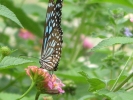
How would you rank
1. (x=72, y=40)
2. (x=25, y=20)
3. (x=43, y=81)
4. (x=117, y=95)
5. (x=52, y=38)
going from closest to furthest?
1. (x=117, y=95)
2. (x=43, y=81)
3. (x=52, y=38)
4. (x=25, y=20)
5. (x=72, y=40)

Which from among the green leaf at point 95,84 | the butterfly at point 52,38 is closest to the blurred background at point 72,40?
the butterfly at point 52,38

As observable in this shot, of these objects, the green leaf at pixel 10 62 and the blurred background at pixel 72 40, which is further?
the blurred background at pixel 72 40

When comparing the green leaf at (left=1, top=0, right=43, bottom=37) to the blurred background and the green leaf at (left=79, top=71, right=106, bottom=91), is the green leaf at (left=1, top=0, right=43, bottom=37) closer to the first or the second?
the blurred background

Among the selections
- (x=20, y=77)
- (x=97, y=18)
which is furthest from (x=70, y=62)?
(x=20, y=77)

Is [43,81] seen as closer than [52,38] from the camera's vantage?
Yes

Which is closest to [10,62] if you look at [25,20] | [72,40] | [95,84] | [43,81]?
[43,81]

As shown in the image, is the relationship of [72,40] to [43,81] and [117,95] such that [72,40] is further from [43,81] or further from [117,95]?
[117,95]

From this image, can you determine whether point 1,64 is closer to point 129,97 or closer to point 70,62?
point 129,97

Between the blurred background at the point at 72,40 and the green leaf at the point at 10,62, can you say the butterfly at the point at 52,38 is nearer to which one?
the blurred background at the point at 72,40
